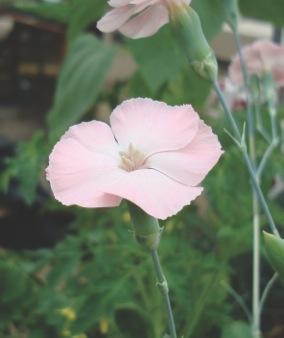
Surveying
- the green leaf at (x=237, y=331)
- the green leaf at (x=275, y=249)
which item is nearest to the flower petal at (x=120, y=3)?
the green leaf at (x=275, y=249)

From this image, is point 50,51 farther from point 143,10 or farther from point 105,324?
point 143,10

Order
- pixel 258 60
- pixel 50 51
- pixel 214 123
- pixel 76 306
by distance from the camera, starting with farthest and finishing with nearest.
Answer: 1. pixel 50 51
2. pixel 214 123
3. pixel 76 306
4. pixel 258 60

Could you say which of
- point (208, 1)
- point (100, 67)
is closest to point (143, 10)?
point (208, 1)

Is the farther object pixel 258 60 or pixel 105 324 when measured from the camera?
pixel 105 324

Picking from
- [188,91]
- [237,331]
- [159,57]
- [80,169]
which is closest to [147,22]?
[80,169]

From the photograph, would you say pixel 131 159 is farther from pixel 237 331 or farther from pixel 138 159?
pixel 237 331

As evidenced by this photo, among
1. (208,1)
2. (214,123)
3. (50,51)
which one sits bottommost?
(50,51)
